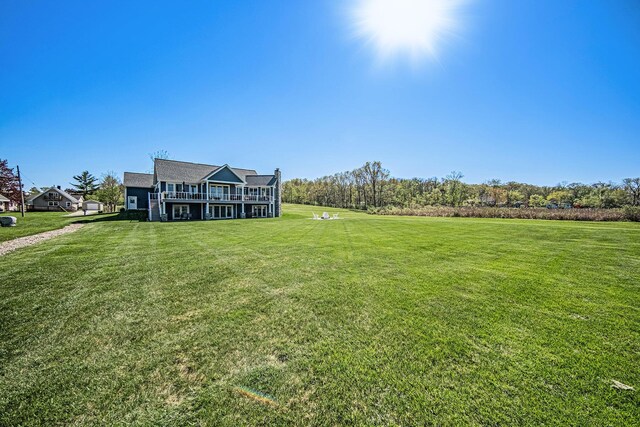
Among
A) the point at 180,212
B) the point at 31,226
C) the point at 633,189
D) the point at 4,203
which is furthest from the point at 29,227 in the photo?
the point at 633,189

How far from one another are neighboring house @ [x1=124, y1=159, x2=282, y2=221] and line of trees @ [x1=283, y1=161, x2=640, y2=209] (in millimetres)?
27478

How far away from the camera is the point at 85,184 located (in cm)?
5966

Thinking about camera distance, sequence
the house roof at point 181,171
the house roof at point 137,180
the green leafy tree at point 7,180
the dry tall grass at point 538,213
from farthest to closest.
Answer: the green leafy tree at point 7,180 → the house roof at point 137,180 → the house roof at point 181,171 → the dry tall grass at point 538,213

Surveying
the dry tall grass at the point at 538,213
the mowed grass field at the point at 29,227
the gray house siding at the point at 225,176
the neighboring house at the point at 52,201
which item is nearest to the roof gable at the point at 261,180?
the gray house siding at the point at 225,176

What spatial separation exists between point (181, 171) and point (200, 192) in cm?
309

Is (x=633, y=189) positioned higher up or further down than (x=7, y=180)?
further down

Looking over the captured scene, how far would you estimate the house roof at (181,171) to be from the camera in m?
25.8

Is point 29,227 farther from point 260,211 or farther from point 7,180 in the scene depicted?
point 7,180

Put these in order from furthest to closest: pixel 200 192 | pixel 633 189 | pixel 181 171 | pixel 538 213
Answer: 1. pixel 633 189
2. pixel 200 192
3. pixel 181 171
4. pixel 538 213

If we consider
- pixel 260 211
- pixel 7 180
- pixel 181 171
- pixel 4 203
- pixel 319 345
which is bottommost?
pixel 319 345

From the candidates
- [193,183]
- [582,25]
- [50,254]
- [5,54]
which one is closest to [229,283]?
[50,254]

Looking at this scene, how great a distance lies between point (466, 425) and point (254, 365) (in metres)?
2.09

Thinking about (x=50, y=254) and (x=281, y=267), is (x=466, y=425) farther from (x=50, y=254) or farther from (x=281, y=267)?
(x=50, y=254)

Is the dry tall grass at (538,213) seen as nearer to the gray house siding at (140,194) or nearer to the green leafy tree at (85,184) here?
the gray house siding at (140,194)
